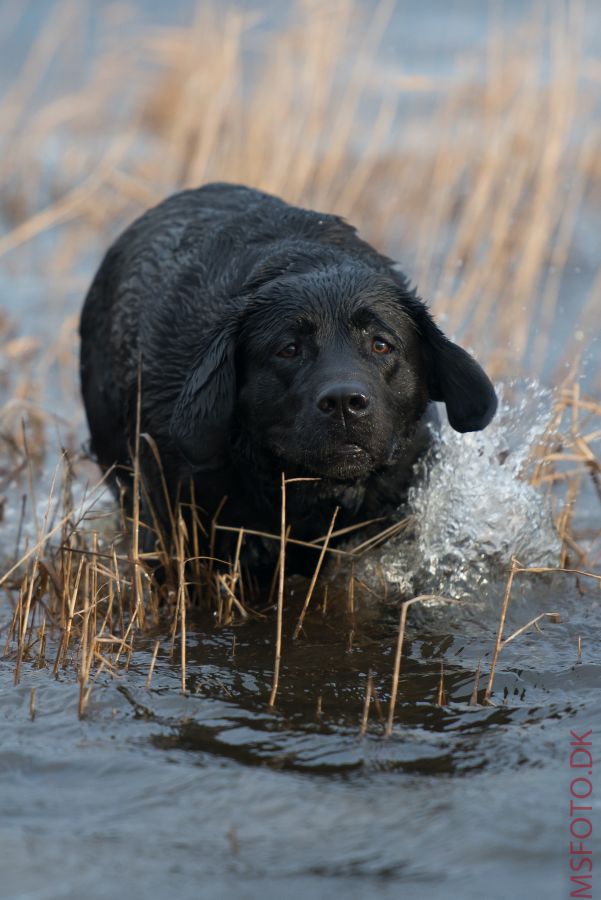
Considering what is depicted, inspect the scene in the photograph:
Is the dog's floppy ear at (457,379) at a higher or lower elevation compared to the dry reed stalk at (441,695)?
higher

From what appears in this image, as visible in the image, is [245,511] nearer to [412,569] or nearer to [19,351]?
[412,569]

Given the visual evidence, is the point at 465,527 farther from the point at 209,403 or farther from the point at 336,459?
the point at 209,403

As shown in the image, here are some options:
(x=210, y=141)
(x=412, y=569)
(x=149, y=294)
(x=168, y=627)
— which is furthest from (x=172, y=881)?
(x=210, y=141)

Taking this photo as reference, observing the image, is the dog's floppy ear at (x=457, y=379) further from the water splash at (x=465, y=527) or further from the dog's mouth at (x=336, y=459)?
the dog's mouth at (x=336, y=459)

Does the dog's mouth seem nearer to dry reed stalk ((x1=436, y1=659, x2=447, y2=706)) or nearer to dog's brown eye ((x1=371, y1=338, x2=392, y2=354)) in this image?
dog's brown eye ((x1=371, y1=338, x2=392, y2=354))

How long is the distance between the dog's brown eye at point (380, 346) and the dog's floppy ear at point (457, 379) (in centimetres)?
20

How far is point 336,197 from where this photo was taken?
9133mm

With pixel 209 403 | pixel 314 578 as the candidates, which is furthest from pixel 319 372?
pixel 314 578

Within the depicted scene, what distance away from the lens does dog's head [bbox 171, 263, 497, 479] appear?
4309 mm

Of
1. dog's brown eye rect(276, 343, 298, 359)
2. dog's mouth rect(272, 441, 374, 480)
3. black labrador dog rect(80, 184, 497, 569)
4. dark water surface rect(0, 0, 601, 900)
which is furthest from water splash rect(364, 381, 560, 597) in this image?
dog's brown eye rect(276, 343, 298, 359)

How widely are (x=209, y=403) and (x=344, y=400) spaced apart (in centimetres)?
56

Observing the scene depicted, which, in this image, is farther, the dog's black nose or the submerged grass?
the submerged grass

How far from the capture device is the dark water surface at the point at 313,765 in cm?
302

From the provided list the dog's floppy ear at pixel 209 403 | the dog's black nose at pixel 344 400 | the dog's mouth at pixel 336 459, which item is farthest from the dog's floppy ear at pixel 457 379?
the dog's floppy ear at pixel 209 403
